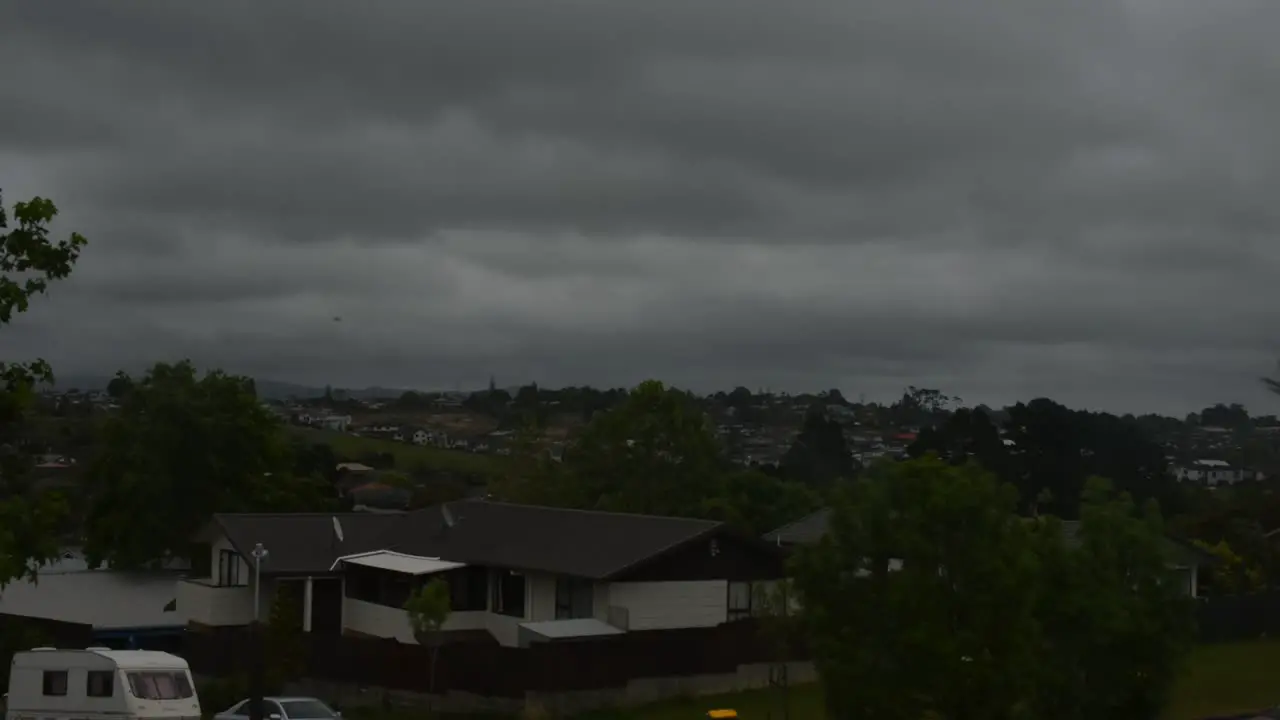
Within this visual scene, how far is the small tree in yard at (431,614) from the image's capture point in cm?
3769

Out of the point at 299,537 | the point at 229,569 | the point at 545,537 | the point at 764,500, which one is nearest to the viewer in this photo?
the point at 545,537

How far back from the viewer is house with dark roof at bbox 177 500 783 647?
132ft

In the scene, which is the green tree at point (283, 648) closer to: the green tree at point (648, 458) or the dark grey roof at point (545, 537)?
the dark grey roof at point (545, 537)

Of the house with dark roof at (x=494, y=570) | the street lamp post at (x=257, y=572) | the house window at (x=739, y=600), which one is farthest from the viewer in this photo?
the street lamp post at (x=257, y=572)

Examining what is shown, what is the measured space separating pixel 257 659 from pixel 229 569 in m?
22.2

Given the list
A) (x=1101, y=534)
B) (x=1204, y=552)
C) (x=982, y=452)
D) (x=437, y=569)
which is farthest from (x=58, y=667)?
(x=982, y=452)

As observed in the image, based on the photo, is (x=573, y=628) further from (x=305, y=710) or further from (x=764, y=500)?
(x=764, y=500)

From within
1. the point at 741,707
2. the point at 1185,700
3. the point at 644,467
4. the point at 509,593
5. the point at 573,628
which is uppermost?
the point at 644,467

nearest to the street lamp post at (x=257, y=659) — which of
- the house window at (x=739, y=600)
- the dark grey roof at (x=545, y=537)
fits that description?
the dark grey roof at (x=545, y=537)

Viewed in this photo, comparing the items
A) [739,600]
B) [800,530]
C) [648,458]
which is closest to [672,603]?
[739,600]

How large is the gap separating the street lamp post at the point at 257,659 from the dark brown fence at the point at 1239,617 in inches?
1211

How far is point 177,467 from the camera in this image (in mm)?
64625

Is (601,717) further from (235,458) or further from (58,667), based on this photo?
(235,458)

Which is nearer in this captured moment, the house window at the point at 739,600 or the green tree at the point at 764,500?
the house window at the point at 739,600
